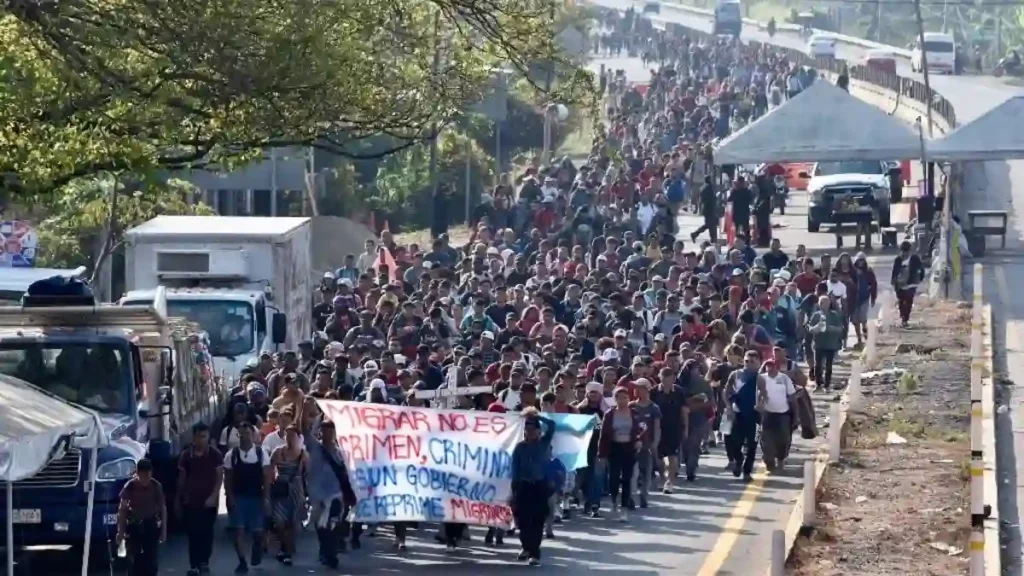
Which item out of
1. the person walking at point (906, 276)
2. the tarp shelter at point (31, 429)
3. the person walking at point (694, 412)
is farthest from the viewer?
the person walking at point (906, 276)

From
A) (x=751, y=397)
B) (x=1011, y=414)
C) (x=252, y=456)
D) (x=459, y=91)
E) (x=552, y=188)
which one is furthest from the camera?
(x=552, y=188)

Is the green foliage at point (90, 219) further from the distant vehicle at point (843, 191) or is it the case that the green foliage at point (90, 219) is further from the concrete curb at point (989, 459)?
the distant vehicle at point (843, 191)

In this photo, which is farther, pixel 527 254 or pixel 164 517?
pixel 527 254

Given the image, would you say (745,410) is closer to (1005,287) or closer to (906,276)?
(906,276)

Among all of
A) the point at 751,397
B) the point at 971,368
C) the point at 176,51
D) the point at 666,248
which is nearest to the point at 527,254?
the point at 666,248

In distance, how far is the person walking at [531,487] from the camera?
1822 centimetres

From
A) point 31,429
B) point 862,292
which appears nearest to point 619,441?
point 31,429

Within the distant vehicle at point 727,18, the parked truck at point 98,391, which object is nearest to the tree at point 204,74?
the parked truck at point 98,391

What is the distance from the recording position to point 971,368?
Answer: 28781 mm

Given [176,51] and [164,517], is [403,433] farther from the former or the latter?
[176,51]

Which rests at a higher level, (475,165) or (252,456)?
(475,165)

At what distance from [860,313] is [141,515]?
16.7 m

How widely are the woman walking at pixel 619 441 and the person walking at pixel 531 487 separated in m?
2.22

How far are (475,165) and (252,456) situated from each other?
1256 inches
